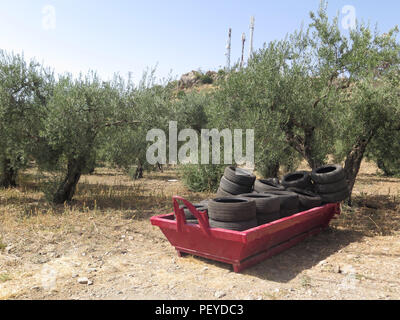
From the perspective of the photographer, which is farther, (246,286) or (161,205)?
(161,205)

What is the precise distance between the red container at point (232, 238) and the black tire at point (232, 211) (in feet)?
0.78

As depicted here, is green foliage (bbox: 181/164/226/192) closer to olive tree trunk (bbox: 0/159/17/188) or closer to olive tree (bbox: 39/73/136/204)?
olive tree (bbox: 39/73/136/204)

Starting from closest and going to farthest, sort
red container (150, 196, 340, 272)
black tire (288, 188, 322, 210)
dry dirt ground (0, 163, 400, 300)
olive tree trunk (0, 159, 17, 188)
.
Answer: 1. dry dirt ground (0, 163, 400, 300)
2. red container (150, 196, 340, 272)
3. black tire (288, 188, 322, 210)
4. olive tree trunk (0, 159, 17, 188)

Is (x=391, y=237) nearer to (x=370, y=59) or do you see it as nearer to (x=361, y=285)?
(x=361, y=285)

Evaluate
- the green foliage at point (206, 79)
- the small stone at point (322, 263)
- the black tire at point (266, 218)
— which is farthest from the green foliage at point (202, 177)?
the green foliage at point (206, 79)

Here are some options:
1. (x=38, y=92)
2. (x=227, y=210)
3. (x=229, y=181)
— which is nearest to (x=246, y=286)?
(x=227, y=210)

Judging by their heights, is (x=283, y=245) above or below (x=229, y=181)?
below

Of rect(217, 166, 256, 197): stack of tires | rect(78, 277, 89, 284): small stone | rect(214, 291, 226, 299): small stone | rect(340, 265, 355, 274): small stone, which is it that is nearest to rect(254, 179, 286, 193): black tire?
rect(217, 166, 256, 197): stack of tires

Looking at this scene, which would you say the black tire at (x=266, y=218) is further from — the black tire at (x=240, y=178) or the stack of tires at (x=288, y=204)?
→ the black tire at (x=240, y=178)

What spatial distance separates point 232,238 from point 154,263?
1.65 metres

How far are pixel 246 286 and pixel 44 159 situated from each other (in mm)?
7727

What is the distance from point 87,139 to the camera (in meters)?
10.2

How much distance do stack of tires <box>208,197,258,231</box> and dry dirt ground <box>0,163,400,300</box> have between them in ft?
2.32

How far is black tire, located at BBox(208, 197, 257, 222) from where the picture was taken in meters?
5.55
